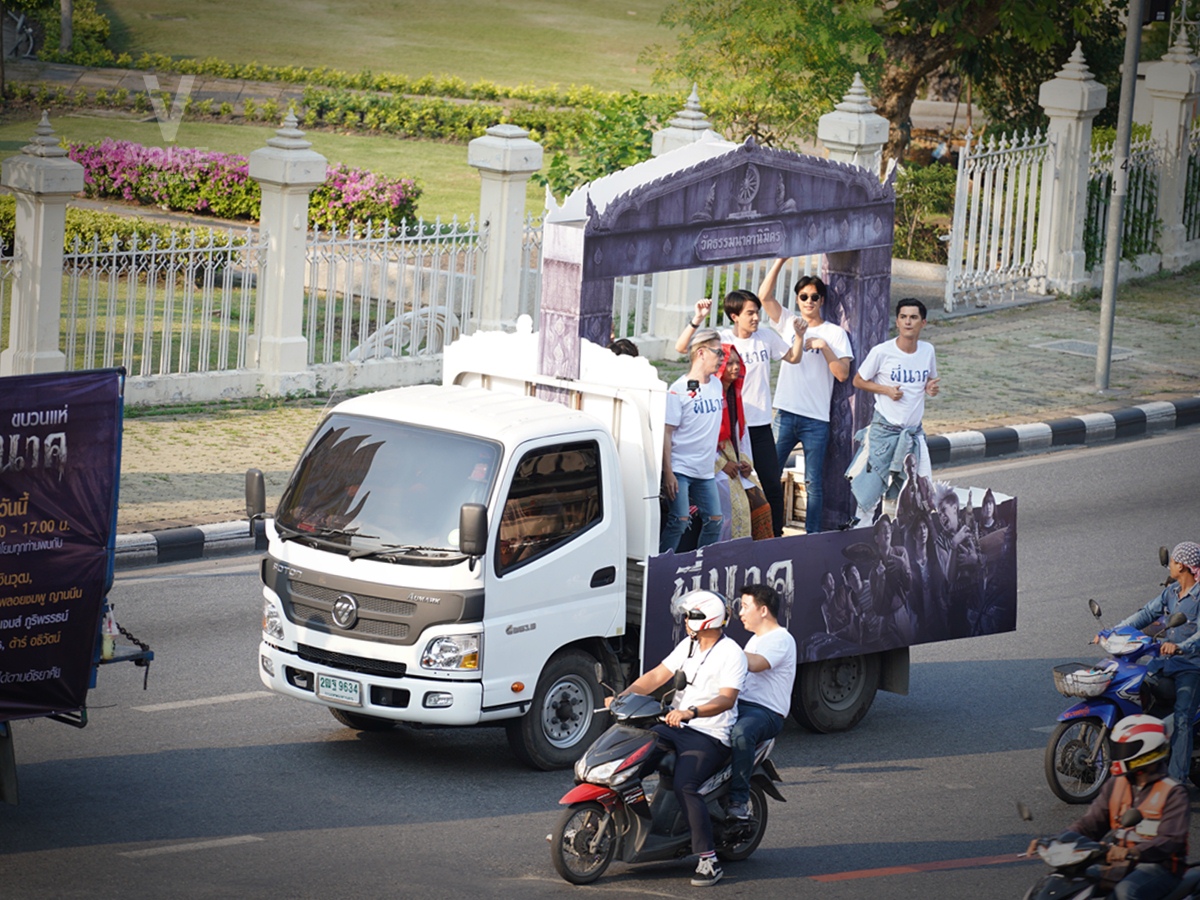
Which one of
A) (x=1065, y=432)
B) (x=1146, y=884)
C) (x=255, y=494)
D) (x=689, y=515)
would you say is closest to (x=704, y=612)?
(x=689, y=515)

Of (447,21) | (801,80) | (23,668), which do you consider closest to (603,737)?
(23,668)

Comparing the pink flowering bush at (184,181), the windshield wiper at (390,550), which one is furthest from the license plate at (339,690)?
the pink flowering bush at (184,181)

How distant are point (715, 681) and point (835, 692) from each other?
243 cm

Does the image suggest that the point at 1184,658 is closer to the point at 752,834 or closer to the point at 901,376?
the point at 752,834

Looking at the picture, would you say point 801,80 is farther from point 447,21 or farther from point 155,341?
point 447,21

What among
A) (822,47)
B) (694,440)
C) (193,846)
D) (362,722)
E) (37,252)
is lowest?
(193,846)

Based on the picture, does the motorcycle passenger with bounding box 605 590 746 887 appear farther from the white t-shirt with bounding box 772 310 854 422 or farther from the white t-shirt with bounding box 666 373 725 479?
the white t-shirt with bounding box 772 310 854 422

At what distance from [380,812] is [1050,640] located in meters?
5.24

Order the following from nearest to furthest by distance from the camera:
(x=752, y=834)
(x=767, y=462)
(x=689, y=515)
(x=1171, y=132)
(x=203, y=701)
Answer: (x=752, y=834)
(x=689, y=515)
(x=203, y=701)
(x=767, y=462)
(x=1171, y=132)

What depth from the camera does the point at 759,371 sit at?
1105 cm

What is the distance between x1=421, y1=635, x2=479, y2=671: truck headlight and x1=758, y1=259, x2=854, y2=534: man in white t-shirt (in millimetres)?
3306

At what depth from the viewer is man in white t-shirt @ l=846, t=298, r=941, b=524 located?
10.9 metres

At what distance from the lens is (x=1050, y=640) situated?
11875 mm

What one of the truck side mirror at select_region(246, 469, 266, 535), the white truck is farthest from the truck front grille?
the truck side mirror at select_region(246, 469, 266, 535)
